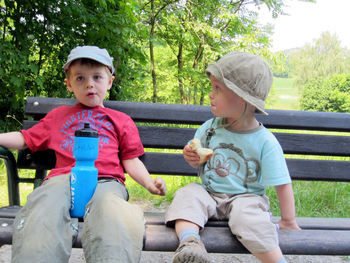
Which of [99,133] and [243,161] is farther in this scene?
[99,133]

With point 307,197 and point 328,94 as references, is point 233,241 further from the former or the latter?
point 328,94

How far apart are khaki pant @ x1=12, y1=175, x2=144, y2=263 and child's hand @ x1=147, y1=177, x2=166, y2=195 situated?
0.98 feet

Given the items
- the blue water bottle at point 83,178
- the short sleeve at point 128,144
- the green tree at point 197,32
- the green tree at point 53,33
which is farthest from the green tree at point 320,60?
the blue water bottle at point 83,178

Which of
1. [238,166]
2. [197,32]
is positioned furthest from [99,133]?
[197,32]

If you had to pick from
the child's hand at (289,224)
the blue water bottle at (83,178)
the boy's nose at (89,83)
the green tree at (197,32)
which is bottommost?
the child's hand at (289,224)

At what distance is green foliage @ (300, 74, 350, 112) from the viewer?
41.9 metres

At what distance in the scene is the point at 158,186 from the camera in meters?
1.77

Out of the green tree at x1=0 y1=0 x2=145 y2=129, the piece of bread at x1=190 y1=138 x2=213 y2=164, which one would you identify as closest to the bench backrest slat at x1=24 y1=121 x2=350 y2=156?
the piece of bread at x1=190 y1=138 x2=213 y2=164

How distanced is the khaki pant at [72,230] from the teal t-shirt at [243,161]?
0.46 meters

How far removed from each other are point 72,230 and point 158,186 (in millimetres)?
511

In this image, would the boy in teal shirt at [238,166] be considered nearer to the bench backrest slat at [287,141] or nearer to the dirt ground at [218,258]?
the bench backrest slat at [287,141]

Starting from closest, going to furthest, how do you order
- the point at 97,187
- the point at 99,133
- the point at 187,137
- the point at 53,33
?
the point at 97,187 < the point at 99,133 < the point at 187,137 < the point at 53,33

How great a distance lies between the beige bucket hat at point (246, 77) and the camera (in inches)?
62.5

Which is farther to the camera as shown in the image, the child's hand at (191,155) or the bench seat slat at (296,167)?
the bench seat slat at (296,167)
